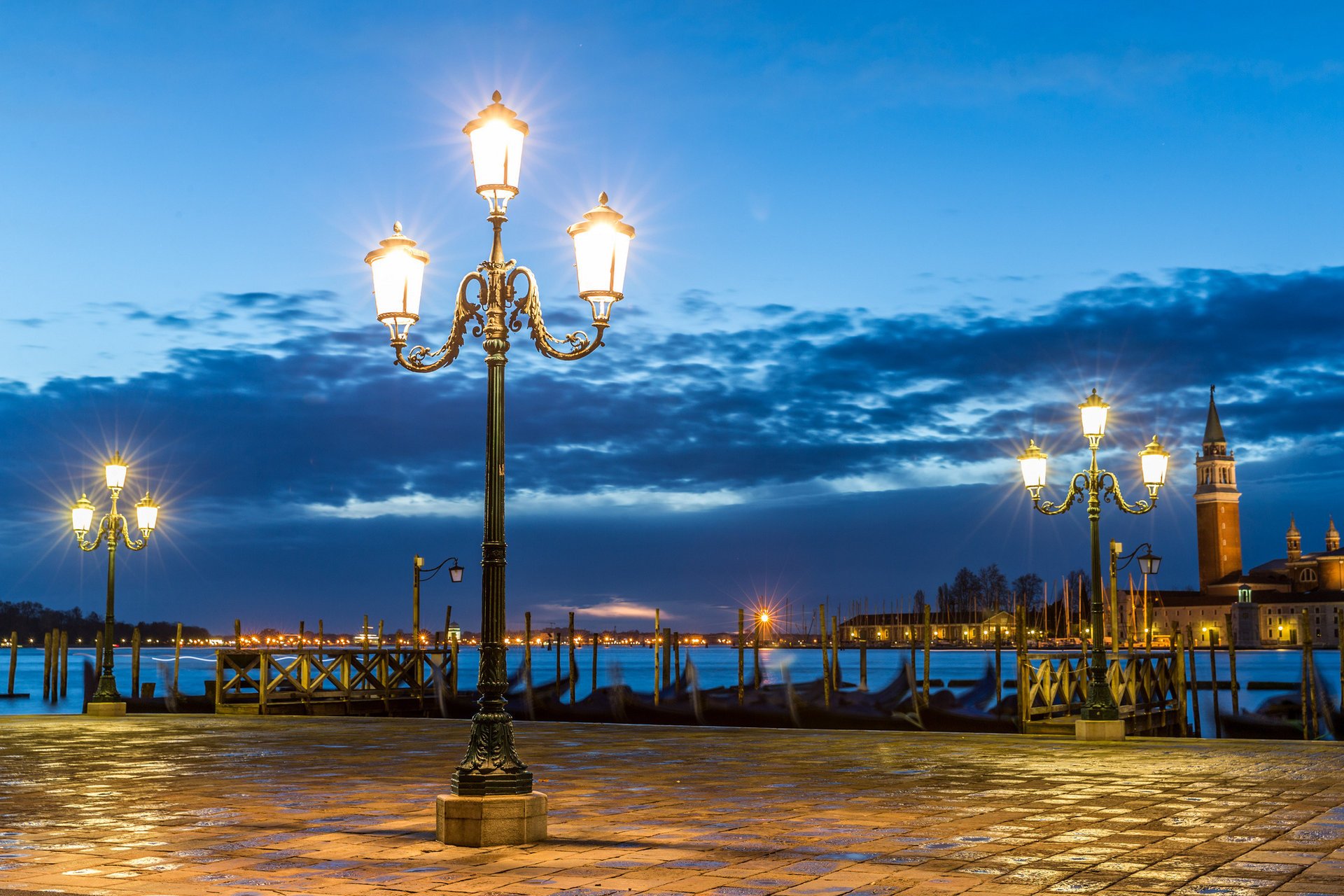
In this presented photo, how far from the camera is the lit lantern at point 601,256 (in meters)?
8.39

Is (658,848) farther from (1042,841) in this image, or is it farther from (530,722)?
(530,722)

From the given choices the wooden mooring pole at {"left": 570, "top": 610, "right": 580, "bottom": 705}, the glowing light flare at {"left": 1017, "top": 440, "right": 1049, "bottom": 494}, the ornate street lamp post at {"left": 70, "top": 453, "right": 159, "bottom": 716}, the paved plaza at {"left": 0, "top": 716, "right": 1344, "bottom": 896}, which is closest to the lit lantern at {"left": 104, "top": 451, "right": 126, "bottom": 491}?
the ornate street lamp post at {"left": 70, "top": 453, "right": 159, "bottom": 716}

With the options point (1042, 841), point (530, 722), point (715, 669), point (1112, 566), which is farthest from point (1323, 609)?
point (1042, 841)

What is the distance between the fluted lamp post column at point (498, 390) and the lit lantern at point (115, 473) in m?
15.6

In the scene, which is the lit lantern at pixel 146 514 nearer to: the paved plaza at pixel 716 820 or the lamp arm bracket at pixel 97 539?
the lamp arm bracket at pixel 97 539

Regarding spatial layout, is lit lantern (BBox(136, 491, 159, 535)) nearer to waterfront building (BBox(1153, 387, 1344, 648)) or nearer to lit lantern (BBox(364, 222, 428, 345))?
lit lantern (BBox(364, 222, 428, 345))

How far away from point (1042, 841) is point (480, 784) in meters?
3.37

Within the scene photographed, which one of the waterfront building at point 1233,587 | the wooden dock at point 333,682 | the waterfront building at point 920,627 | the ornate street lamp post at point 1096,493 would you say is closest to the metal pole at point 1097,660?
the ornate street lamp post at point 1096,493

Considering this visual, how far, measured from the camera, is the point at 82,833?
8.69 meters

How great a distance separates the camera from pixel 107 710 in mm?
23734

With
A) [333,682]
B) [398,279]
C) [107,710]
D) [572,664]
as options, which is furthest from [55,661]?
[398,279]

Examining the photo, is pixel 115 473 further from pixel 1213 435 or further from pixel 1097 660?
pixel 1213 435

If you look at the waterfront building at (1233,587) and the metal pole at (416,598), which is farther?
the waterfront building at (1233,587)

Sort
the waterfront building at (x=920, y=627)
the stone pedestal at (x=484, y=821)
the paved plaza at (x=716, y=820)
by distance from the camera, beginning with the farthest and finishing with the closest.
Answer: the waterfront building at (x=920, y=627) → the stone pedestal at (x=484, y=821) → the paved plaza at (x=716, y=820)
